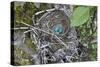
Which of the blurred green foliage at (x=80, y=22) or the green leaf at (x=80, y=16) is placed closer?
the blurred green foliage at (x=80, y=22)

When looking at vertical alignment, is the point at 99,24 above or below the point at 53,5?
below

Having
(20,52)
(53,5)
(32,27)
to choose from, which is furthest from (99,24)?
(20,52)

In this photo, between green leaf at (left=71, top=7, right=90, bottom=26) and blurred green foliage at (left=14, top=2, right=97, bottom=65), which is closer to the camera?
blurred green foliage at (left=14, top=2, right=97, bottom=65)

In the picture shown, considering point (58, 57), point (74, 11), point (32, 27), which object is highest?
point (74, 11)

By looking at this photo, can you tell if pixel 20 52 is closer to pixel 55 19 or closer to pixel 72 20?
pixel 55 19

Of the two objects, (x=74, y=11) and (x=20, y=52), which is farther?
(x=74, y=11)
